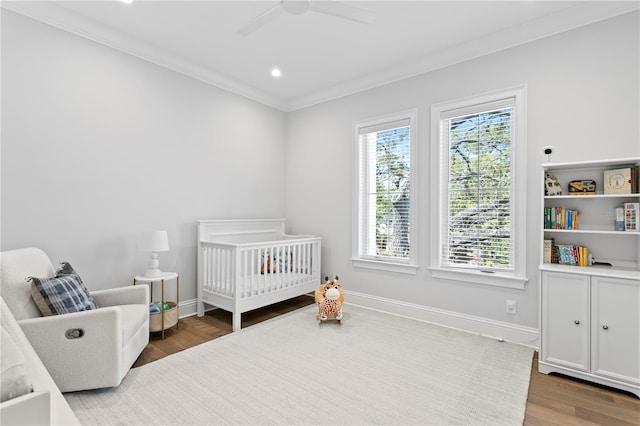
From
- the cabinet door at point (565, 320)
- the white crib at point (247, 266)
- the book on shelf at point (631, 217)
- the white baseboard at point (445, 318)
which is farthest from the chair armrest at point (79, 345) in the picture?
the book on shelf at point (631, 217)

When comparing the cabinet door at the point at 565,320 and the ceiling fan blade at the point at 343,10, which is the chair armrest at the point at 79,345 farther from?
the cabinet door at the point at 565,320

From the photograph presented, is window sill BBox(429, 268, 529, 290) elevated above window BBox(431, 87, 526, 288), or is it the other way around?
window BBox(431, 87, 526, 288)

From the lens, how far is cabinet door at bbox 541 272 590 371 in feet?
7.04

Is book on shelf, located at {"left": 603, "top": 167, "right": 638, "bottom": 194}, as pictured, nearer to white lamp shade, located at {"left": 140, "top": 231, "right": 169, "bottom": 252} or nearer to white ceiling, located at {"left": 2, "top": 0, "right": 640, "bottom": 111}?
white ceiling, located at {"left": 2, "top": 0, "right": 640, "bottom": 111}

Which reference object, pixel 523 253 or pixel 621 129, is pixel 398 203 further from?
pixel 621 129

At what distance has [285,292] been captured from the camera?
3562mm

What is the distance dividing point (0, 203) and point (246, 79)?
2.59m

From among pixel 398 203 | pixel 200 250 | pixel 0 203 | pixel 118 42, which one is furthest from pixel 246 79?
pixel 0 203

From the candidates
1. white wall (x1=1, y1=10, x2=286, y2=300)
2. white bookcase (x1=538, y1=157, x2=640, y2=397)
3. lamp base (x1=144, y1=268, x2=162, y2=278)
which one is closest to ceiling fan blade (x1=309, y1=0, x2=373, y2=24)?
white bookcase (x1=538, y1=157, x2=640, y2=397)

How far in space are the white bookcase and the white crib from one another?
7.75 ft

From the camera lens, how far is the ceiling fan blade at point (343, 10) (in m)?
2.06

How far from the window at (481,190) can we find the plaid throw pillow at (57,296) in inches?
118

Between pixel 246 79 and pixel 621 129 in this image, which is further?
pixel 246 79

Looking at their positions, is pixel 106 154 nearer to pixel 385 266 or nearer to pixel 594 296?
pixel 385 266
